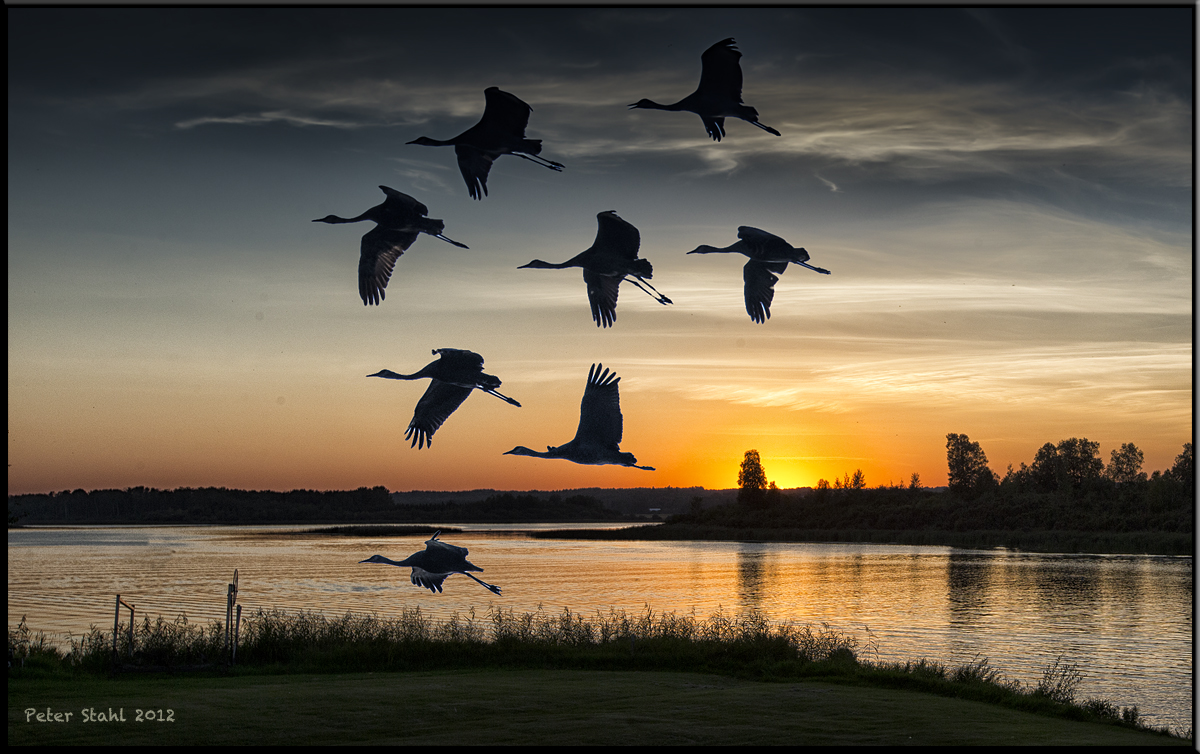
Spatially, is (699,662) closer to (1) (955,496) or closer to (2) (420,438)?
(2) (420,438)

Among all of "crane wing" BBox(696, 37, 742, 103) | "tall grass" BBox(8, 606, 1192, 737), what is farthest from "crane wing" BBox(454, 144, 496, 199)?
"tall grass" BBox(8, 606, 1192, 737)

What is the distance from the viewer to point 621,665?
79.9 feet

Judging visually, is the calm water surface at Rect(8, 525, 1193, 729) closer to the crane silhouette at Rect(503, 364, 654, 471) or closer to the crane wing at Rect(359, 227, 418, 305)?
the crane silhouette at Rect(503, 364, 654, 471)

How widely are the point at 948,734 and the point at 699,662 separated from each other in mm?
9631

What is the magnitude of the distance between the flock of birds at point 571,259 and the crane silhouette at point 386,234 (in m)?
0.01

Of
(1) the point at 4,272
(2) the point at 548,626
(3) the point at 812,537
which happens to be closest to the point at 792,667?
(2) the point at 548,626

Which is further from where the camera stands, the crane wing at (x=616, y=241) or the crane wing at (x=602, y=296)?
the crane wing at (x=602, y=296)

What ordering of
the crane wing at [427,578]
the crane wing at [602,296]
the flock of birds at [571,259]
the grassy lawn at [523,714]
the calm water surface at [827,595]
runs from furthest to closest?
1. the calm water surface at [827,595]
2. the grassy lawn at [523,714]
3. the crane wing at [602,296]
4. the flock of birds at [571,259]
5. the crane wing at [427,578]

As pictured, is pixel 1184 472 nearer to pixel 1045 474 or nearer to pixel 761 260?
pixel 1045 474

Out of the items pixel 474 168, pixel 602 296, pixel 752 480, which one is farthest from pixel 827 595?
pixel 752 480

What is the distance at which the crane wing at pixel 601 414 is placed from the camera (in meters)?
8.24

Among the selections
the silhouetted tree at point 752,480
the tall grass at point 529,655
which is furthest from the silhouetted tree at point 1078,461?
the tall grass at point 529,655

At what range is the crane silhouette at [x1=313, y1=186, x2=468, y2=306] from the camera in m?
9.19

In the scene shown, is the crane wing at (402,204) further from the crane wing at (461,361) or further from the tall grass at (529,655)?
the tall grass at (529,655)
